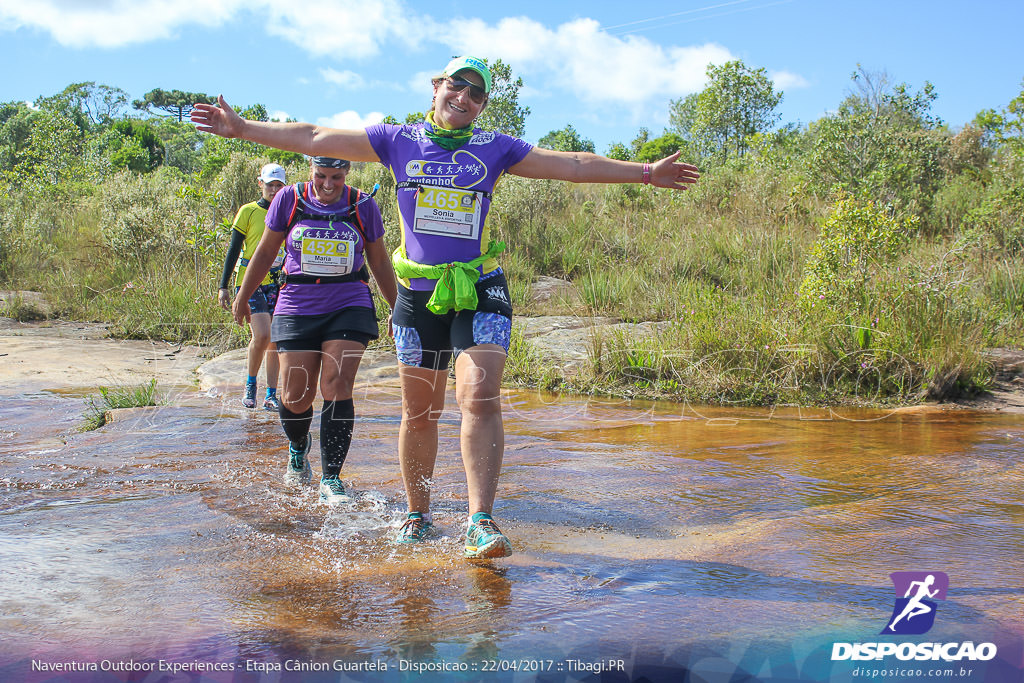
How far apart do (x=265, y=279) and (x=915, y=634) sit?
4969 millimetres

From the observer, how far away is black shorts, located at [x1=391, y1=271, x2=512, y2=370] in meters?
3.21

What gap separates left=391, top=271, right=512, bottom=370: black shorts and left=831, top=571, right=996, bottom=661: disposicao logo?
160cm

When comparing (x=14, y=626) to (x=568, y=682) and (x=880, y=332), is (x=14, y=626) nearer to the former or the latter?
(x=568, y=682)

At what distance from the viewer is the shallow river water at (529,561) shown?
93.3 inches

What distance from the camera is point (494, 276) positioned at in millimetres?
3299

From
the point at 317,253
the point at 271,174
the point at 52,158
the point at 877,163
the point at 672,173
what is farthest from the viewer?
the point at 52,158

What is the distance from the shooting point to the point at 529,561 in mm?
3215

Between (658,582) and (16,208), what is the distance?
16355mm

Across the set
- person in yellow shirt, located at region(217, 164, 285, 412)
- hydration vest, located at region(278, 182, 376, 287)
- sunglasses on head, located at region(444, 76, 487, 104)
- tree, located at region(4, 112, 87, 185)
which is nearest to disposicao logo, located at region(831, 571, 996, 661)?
sunglasses on head, located at region(444, 76, 487, 104)

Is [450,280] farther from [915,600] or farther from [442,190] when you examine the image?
[915,600]

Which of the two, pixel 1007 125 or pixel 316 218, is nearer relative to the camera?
pixel 316 218

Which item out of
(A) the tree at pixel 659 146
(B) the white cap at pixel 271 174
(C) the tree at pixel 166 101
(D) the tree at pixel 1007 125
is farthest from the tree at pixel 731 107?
(C) the tree at pixel 166 101

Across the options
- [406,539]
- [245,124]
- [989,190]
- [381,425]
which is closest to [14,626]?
[406,539]

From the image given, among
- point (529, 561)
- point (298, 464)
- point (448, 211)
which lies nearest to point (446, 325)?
point (448, 211)
